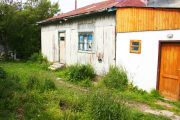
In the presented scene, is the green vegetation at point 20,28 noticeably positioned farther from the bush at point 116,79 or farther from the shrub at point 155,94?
the shrub at point 155,94

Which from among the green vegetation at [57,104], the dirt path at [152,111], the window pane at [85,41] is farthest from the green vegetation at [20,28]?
the dirt path at [152,111]

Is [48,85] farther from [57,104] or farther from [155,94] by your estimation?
[155,94]

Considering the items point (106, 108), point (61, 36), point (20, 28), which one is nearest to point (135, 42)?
point (106, 108)

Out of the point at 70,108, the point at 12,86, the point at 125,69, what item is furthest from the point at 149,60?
the point at 12,86

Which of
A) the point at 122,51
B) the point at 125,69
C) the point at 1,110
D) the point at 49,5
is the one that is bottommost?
the point at 1,110

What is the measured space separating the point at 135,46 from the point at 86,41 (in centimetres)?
478

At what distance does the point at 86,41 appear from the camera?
14727 millimetres

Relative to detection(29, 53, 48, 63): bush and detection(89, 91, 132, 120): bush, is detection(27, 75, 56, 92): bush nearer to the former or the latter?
detection(89, 91, 132, 120): bush

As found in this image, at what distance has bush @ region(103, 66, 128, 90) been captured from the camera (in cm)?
1062

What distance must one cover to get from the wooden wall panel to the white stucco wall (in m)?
0.21

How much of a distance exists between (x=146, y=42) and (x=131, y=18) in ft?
4.36

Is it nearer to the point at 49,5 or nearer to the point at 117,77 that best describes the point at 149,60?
the point at 117,77

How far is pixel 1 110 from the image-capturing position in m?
7.08

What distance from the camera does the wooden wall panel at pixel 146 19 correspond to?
8.77m
